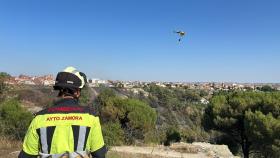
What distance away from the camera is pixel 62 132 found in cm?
245

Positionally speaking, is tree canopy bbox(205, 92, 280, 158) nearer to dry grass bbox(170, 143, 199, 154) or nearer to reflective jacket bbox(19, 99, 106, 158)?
dry grass bbox(170, 143, 199, 154)

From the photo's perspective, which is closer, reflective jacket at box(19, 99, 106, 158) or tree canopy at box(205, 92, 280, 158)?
reflective jacket at box(19, 99, 106, 158)

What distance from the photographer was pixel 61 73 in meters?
2.57

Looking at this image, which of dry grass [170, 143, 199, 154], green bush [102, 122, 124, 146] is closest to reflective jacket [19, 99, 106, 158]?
green bush [102, 122, 124, 146]

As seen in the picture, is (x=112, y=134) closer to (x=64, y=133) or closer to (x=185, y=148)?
(x=185, y=148)

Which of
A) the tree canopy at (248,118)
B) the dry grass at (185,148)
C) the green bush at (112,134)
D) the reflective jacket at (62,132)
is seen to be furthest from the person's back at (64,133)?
the tree canopy at (248,118)

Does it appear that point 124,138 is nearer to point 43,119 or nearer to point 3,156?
point 3,156

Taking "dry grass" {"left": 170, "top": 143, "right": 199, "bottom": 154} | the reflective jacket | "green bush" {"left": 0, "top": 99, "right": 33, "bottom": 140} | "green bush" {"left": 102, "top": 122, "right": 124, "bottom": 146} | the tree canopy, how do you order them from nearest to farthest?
the reflective jacket < "green bush" {"left": 0, "top": 99, "right": 33, "bottom": 140} < "green bush" {"left": 102, "top": 122, "right": 124, "bottom": 146} < "dry grass" {"left": 170, "top": 143, "right": 199, "bottom": 154} < the tree canopy

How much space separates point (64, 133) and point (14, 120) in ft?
44.7

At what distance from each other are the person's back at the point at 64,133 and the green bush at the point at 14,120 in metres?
9.05

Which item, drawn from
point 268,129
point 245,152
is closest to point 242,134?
point 245,152

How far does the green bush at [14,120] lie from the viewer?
11406mm

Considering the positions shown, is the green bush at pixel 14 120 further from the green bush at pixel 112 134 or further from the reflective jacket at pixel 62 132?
the reflective jacket at pixel 62 132

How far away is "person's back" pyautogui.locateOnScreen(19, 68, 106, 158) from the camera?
2447 mm
